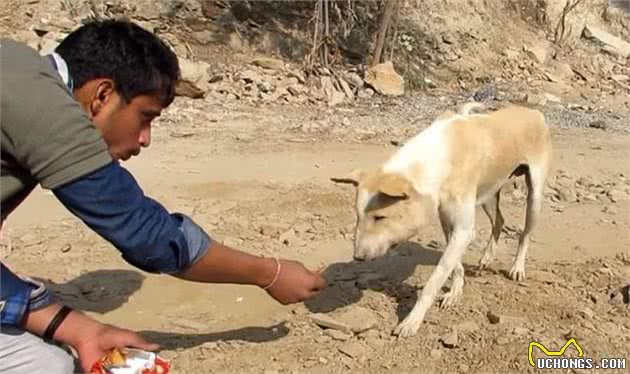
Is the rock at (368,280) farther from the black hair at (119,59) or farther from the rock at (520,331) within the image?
the black hair at (119,59)

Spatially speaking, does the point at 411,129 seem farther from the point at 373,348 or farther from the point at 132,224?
the point at 132,224

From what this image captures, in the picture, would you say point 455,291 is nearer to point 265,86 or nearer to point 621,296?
point 621,296

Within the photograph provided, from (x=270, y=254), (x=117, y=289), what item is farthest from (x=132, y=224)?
(x=270, y=254)

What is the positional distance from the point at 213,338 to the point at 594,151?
634 centimetres

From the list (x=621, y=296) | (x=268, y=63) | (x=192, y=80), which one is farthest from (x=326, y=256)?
(x=268, y=63)

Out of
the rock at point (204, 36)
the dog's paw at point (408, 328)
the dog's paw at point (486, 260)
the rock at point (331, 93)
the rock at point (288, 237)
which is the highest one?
the dog's paw at point (408, 328)

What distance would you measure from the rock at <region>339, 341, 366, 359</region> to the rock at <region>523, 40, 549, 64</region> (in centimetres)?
1199

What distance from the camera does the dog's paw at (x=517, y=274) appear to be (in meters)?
6.06

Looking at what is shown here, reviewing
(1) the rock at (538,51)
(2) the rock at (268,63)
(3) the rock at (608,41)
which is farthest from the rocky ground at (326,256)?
(3) the rock at (608,41)

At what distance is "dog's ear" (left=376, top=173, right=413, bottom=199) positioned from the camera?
482 centimetres

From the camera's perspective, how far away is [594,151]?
32.9ft

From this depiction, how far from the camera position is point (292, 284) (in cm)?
369

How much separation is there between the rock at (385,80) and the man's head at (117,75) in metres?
10.1

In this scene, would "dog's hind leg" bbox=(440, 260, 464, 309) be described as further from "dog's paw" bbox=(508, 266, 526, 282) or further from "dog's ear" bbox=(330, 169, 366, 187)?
"dog's ear" bbox=(330, 169, 366, 187)
